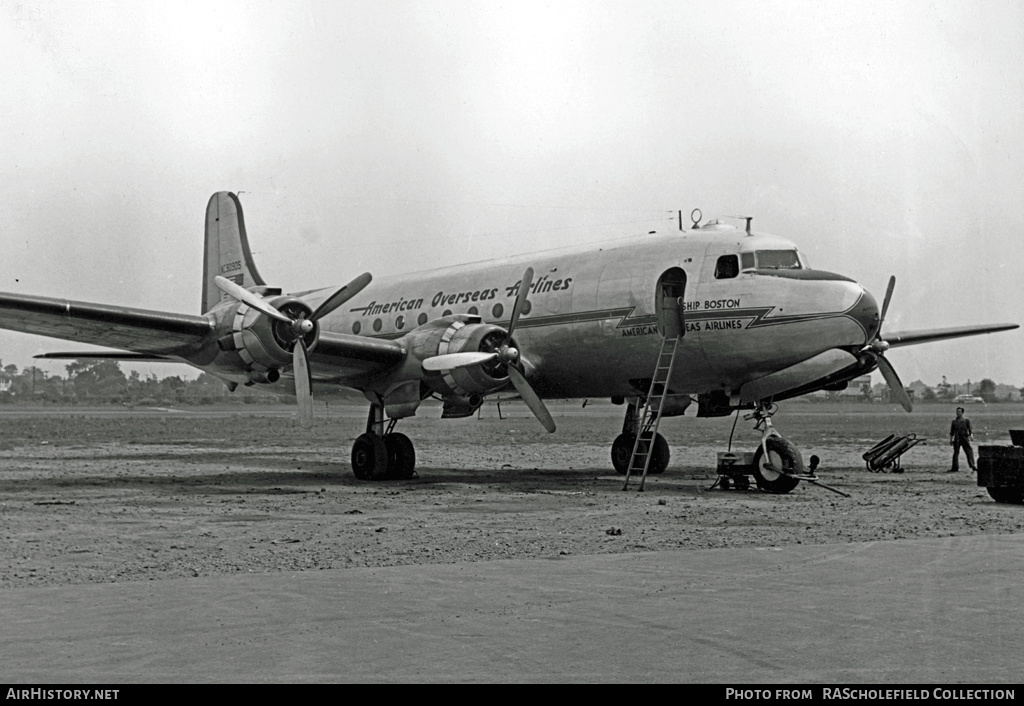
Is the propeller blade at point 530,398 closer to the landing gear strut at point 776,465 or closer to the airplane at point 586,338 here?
the airplane at point 586,338

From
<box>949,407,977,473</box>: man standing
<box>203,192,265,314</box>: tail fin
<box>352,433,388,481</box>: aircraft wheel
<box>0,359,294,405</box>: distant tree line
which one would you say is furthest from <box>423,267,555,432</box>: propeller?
<box>0,359,294,405</box>: distant tree line

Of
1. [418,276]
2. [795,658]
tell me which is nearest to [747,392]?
[418,276]

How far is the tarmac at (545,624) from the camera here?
5.26 metres

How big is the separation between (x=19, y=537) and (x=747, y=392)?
418 inches

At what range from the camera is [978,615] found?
654cm

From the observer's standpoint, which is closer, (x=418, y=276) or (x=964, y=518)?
(x=964, y=518)

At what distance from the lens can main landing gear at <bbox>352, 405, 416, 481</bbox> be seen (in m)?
17.7

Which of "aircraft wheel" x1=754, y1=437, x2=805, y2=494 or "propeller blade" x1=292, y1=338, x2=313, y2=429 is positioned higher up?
"propeller blade" x1=292, y1=338, x2=313, y2=429

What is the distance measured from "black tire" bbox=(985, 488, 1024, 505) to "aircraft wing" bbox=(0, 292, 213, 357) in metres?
11.5

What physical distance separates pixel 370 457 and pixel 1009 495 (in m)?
9.67

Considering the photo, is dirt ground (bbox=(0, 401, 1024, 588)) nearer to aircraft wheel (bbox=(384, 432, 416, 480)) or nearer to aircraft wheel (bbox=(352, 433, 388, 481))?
aircraft wheel (bbox=(384, 432, 416, 480))

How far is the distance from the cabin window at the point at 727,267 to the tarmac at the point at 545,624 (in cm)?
778

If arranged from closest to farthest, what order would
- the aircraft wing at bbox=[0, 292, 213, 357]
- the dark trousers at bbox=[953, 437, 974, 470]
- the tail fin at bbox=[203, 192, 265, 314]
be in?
the aircraft wing at bbox=[0, 292, 213, 357], the dark trousers at bbox=[953, 437, 974, 470], the tail fin at bbox=[203, 192, 265, 314]

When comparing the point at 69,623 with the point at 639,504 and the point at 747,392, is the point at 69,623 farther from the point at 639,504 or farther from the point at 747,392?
the point at 747,392
